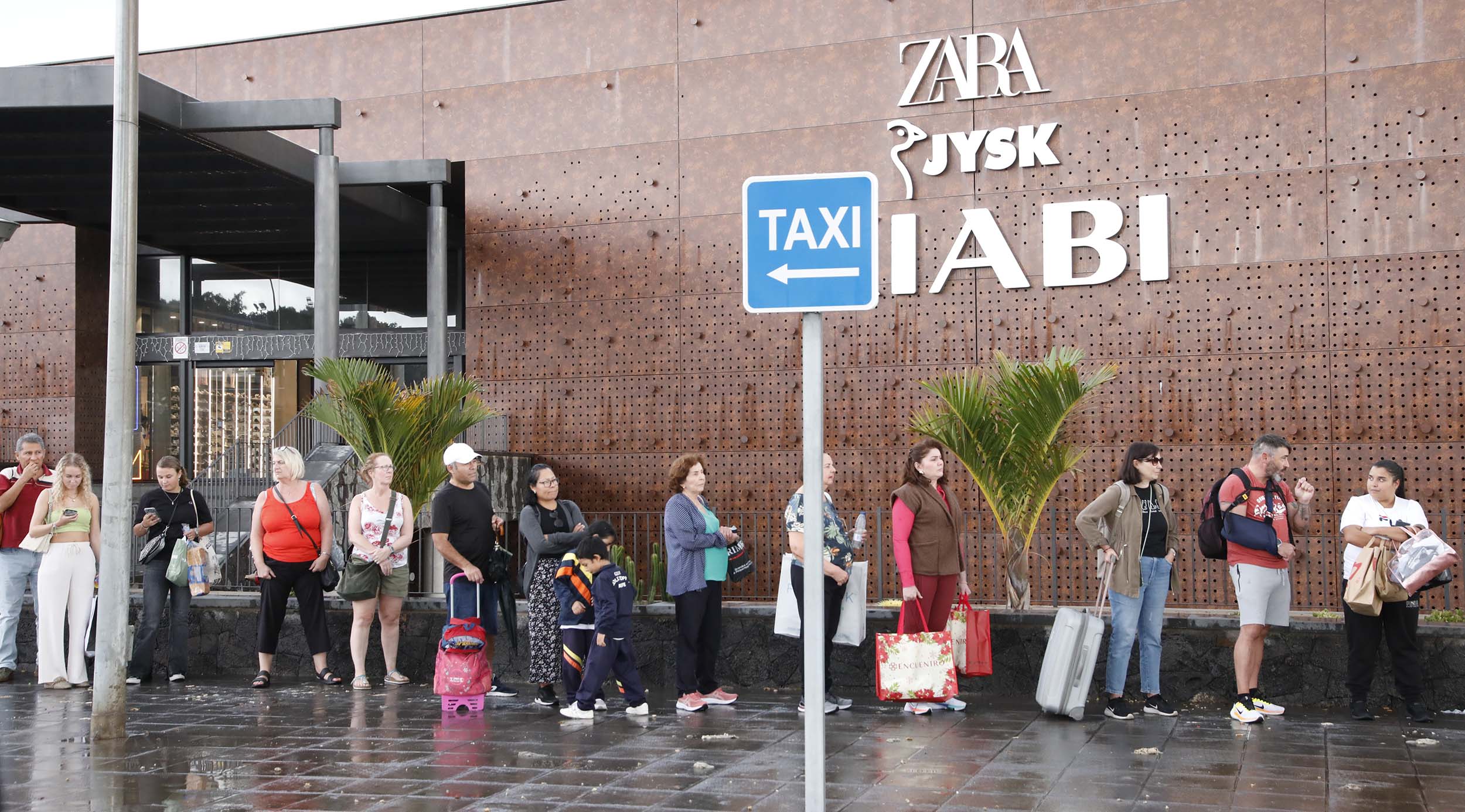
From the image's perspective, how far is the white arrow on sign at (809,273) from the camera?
15.2 ft

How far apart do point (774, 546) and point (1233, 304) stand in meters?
5.75

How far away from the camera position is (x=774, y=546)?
15.9 meters

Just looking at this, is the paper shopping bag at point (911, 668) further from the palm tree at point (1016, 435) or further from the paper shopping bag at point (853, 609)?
the palm tree at point (1016, 435)

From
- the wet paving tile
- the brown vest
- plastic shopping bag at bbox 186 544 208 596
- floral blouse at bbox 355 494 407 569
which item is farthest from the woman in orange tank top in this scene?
the brown vest

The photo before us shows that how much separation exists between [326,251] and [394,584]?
21.6ft

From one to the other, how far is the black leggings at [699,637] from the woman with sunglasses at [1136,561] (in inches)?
101

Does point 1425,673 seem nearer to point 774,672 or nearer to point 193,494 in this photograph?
point 774,672

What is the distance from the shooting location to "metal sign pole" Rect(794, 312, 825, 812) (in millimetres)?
4414

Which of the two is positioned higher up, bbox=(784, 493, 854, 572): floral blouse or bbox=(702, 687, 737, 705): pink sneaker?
bbox=(784, 493, 854, 572): floral blouse

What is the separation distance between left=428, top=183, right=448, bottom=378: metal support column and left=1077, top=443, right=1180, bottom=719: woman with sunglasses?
35.2ft

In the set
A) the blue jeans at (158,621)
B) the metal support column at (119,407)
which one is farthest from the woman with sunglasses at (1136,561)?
the blue jeans at (158,621)

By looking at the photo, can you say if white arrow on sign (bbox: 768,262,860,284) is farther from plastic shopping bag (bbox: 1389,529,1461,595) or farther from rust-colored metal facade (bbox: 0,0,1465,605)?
rust-colored metal facade (bbox: 0,0,1465,605)

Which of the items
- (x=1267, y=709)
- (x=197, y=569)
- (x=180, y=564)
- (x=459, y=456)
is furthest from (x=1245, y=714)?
(x=180, y=564)

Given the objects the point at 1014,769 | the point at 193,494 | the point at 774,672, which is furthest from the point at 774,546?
the point at 1014,769
